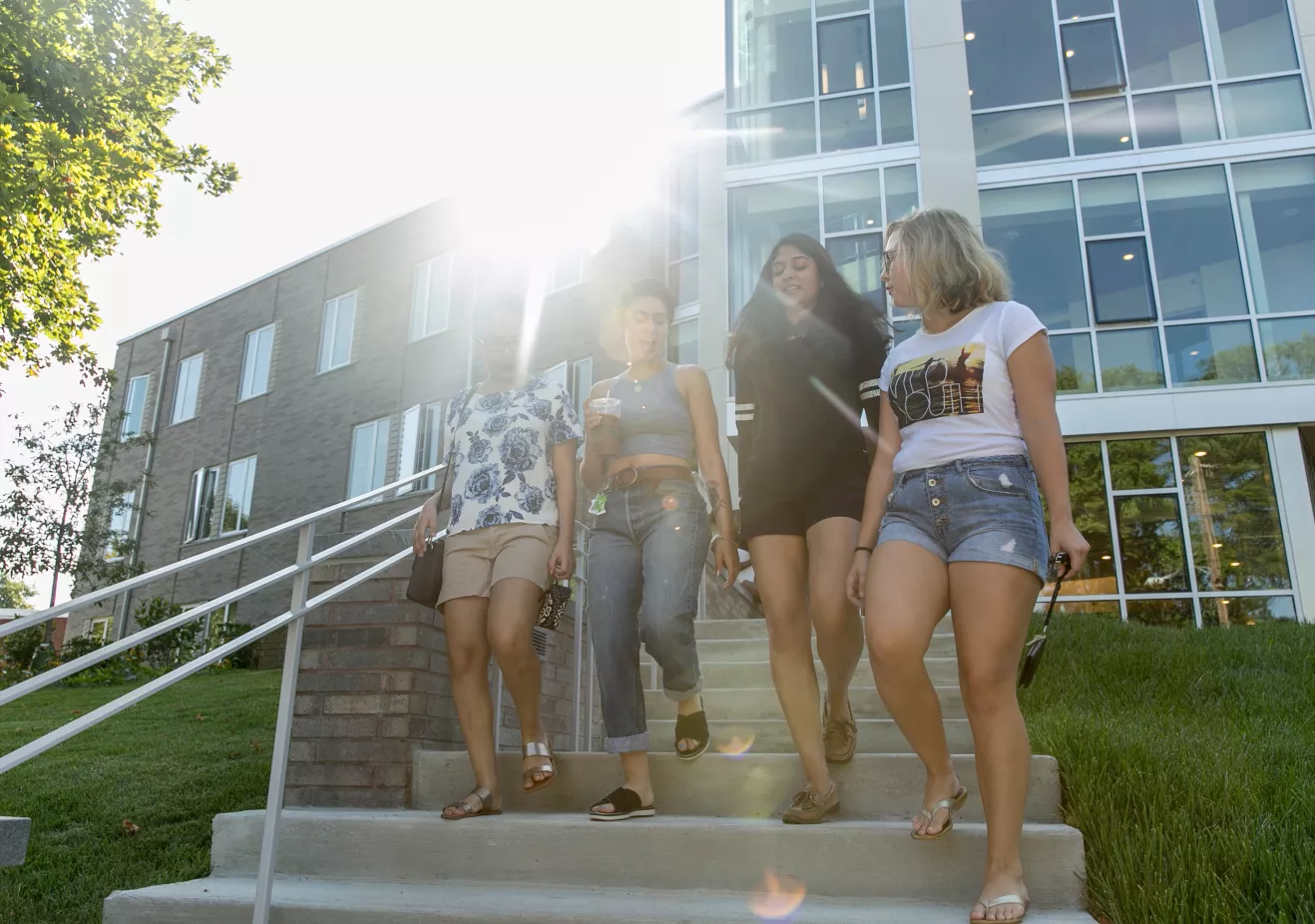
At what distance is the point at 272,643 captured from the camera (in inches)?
598

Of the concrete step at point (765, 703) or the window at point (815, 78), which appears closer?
the concrete step at point (765, 703)

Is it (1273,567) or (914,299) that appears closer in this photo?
(914,299)

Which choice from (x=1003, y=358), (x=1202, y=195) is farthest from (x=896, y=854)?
(x=1202, y=195)

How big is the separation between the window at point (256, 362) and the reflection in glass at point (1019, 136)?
1478 centimetres

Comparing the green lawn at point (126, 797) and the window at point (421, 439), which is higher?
the window at point (421, 439)

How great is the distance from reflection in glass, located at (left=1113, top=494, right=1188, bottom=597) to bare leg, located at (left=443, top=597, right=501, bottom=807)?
950cm

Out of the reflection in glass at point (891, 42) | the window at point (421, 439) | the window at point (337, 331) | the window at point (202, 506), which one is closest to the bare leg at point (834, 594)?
the reflection in glass at point (891, 42)

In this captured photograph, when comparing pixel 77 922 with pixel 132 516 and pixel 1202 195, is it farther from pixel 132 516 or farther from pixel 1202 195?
pixel 132 516

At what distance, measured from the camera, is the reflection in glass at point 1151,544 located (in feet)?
35.1

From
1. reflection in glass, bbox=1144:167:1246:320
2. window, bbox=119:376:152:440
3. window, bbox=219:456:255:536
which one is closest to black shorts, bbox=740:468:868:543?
reflection in glass, bbox=1144:167:1246:320

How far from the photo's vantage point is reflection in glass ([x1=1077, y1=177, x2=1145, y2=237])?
455 inches

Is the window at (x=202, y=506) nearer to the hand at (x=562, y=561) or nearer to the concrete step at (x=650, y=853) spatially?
the concrete step at (x=650, y=853)

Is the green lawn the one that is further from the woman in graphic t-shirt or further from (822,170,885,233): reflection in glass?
(822,170,885,233): reflection in glass

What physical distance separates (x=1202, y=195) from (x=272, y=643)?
47.9 ft
